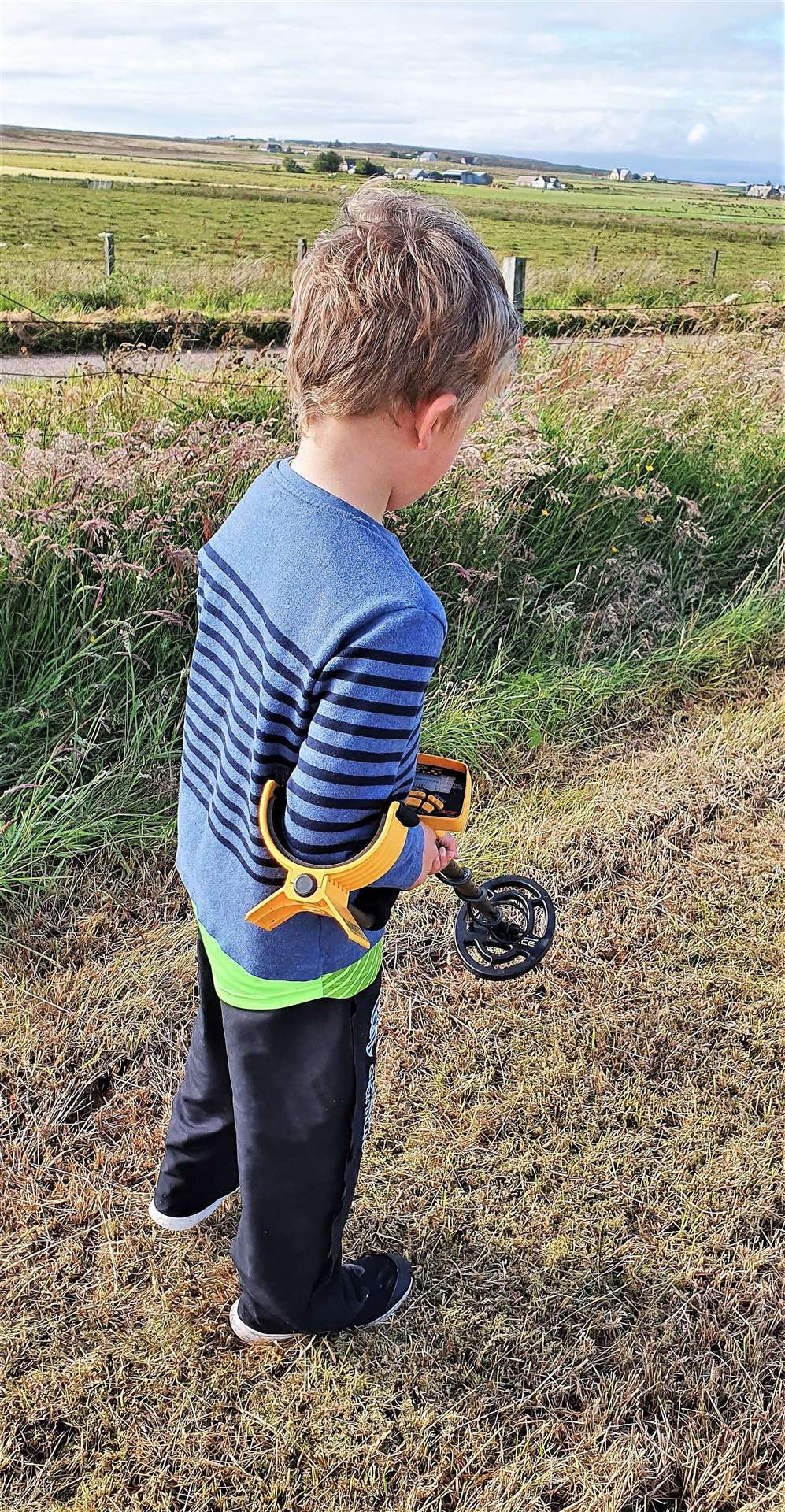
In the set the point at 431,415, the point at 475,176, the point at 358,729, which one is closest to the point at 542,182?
the point at 475,176

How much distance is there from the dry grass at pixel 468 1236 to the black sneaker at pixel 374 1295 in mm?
43

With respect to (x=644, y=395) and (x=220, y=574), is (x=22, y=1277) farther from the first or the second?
(x=644, y=395)

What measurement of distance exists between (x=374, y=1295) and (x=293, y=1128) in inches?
25.9

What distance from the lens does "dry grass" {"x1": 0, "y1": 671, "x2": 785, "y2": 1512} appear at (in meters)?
1.87

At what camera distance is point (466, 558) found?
176 inches

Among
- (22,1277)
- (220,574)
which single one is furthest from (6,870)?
(220,574)

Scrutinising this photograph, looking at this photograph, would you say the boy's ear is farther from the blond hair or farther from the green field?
the green field

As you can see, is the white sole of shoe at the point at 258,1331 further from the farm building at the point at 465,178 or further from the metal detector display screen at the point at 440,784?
the farm building at the point at 465,178

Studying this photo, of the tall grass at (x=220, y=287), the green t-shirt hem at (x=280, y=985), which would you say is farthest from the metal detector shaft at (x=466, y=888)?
the tall grass at (x=220, y=287)

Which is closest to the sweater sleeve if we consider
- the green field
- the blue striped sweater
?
the blue striped sweater

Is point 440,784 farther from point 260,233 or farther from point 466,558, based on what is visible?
point 260,233

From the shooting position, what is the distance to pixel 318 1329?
1.92 meters

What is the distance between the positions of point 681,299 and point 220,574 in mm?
8839

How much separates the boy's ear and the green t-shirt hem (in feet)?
2.51
